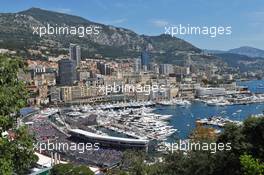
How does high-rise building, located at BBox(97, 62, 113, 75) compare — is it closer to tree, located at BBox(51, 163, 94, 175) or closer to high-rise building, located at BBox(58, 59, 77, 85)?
high-rise building, located at BBox(58, 59, 77, 85)

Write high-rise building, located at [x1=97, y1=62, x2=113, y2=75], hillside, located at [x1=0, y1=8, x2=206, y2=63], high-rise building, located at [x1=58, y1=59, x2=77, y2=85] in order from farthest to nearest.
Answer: hillside, located at [x1=0, y1=8, x2=206, y2=63] → high-rise building, located at [x1=97, y1=62, x2=113, y2=75] → high-rise building, located at [x1=58, y1=59, x2=77, y2=85]

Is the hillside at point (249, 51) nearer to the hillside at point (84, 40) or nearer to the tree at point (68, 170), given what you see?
the hillside at point (84, 40)

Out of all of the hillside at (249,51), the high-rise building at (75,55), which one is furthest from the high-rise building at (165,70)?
the hillside at (249,51)

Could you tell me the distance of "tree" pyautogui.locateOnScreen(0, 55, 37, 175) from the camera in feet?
7.90

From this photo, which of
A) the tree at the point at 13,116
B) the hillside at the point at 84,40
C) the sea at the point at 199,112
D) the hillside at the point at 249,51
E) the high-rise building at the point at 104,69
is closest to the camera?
the tree at the point at 13,116

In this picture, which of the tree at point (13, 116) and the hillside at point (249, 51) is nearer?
the tree at point (13, 116)

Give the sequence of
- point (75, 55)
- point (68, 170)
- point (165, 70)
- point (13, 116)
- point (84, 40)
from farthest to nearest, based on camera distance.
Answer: point (84, 40) < point (165, 70) < point (75, 55) < point (68, 170) < point (13, 116)

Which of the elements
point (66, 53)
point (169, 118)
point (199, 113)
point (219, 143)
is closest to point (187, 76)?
point (66, 53)

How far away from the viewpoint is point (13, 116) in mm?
2506

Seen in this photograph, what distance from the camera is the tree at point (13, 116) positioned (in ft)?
7.90

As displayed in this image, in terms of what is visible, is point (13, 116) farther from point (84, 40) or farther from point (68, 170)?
point (84, 40)

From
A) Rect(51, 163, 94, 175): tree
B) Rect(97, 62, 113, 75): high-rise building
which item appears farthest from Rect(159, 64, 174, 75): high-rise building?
Rect(51, 163, 94, 175): tree

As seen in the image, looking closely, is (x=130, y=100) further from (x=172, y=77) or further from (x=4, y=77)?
(x=4, y=77)

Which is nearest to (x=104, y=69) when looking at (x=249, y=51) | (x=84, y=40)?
(x=84, y=40)
